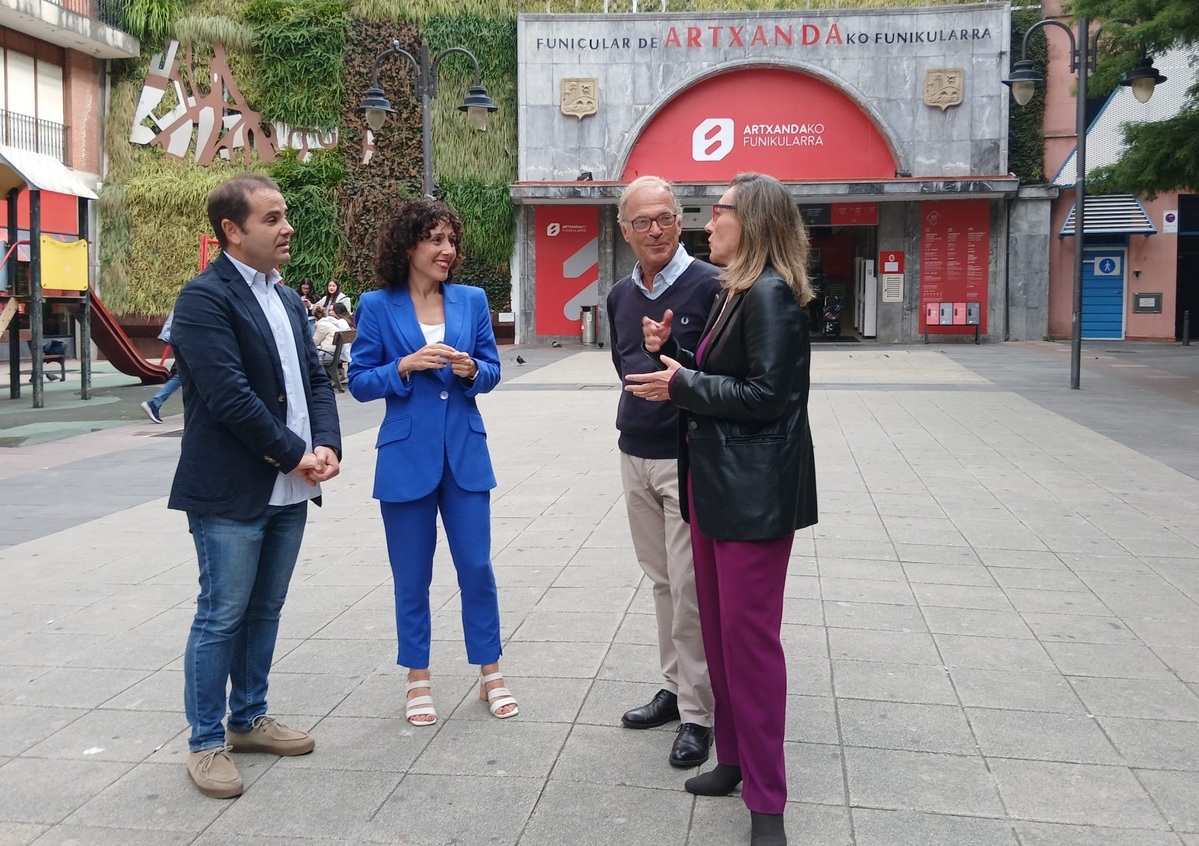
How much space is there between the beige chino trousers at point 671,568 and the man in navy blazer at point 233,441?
102 cm

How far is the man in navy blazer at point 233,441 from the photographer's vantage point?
351 cm

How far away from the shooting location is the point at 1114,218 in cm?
2611

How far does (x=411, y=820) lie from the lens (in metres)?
3.33

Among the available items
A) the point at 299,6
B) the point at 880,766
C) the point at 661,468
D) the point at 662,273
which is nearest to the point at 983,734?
the point at 880,766

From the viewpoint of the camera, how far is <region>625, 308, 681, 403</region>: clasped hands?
3.31 m

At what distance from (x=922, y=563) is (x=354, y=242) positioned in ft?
74.0

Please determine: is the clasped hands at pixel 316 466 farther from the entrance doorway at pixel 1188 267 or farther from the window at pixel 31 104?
the entrance doorway at pixel 1188 267

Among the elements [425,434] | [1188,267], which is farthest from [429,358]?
[1188,267]

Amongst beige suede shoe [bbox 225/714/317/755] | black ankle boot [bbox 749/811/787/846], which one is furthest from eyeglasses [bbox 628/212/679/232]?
beige suede shoe [bbox 225/714/317/755]

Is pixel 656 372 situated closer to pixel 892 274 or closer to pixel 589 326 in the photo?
pixel 589 326

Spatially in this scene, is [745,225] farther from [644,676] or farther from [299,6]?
[299,6]

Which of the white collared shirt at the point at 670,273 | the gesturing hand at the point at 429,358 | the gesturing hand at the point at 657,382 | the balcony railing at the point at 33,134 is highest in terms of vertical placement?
the balcony railing at the point at 33,134

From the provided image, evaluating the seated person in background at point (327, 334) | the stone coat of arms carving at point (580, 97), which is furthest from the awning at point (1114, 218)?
the seated person in background at point (327, 334)

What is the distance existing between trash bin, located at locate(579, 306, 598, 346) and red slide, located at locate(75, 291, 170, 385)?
430 inches
